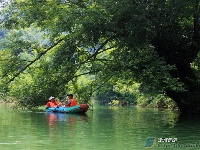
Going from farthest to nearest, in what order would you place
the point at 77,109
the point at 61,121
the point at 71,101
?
the point at 71,101
the point at 77,109
the point at 61,121

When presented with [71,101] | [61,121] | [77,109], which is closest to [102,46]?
[61,121]

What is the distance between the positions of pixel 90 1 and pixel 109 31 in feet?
5.07

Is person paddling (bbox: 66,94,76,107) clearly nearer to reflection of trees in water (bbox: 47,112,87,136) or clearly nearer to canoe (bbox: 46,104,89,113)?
canoe (bbox: 46,104,89,113)

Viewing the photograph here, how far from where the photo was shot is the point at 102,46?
18.4m

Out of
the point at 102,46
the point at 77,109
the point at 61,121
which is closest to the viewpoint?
the point at 61,121

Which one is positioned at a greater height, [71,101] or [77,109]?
[71,101]

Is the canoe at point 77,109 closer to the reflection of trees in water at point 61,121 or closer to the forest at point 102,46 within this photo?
the forest at point 102,46

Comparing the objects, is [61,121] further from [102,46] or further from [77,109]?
[77,109]

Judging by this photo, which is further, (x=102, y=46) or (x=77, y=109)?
(x=77, y=109)

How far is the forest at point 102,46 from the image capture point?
14.9m

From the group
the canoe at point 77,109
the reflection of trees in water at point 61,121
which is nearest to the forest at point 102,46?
the canoe at point 77,109

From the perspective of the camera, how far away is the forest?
14.9 meters

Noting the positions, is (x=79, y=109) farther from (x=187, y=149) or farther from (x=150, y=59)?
(x=187, y=149)

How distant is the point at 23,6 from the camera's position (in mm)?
17797
